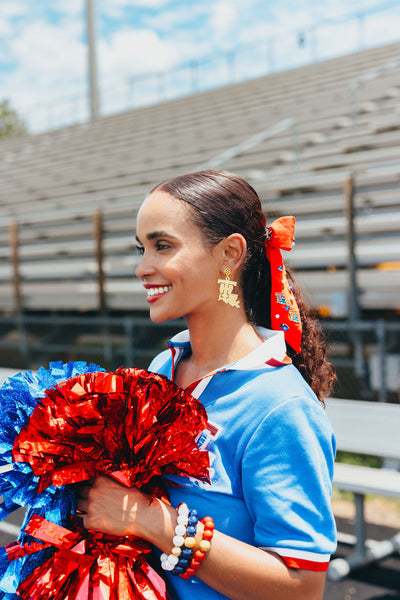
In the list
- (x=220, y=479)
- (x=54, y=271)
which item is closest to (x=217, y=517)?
(x=220, y=479)

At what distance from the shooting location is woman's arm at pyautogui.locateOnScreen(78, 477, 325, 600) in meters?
0.99

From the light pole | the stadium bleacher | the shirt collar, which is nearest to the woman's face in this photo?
the shirt collar

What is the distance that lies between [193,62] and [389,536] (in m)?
16.1

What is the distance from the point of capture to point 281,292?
4.19ft

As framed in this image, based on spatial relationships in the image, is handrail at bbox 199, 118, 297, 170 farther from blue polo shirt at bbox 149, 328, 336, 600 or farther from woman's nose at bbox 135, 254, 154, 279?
blue polo shirt at bbox 149, 328, 336, 600

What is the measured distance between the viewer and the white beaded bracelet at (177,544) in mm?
994

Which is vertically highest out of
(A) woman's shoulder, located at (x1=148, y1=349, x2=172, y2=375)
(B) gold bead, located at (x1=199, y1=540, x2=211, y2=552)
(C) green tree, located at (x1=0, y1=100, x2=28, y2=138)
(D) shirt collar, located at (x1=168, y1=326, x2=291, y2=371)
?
(C) green tree, located at (x1=0, y1=100, x2=28, y2=138)

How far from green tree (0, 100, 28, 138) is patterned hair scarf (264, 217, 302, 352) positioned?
115 feet

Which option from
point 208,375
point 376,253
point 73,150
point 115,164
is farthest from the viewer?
point 73,150

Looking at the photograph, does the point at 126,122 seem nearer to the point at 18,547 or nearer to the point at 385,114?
the point at 385,114

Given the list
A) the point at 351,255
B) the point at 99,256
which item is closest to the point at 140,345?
the point at 99,256

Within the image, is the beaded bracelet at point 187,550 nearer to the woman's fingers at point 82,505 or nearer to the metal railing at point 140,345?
the woman's fingers at point 82,505

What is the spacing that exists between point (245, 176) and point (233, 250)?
7.14 meters

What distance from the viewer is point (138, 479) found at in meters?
1.03
